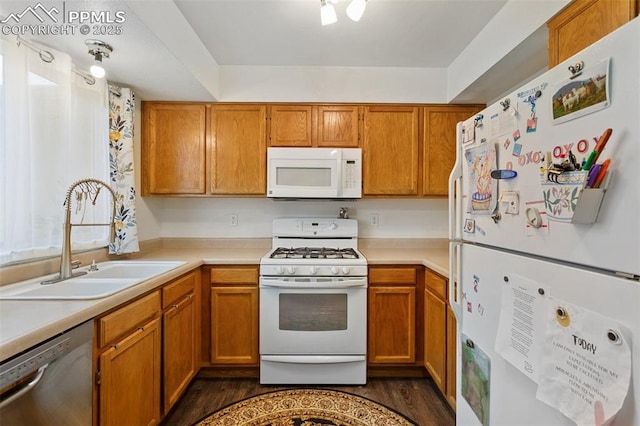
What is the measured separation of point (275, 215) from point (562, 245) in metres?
2.21

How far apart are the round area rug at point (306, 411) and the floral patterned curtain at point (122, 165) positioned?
52.5 inches

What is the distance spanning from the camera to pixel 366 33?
6.34 feet

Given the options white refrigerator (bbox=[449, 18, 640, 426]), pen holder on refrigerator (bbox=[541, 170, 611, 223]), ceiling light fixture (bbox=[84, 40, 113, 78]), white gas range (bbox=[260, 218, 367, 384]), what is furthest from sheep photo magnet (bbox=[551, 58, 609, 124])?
ceiling light fixture (bbox=[84, 40, 113, 78])

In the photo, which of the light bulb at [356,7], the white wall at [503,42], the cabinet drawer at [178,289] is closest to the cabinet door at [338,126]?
the white wall at [503,42]

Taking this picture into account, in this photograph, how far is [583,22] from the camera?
1142 millimetres

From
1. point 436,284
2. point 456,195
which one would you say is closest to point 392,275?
point 436,284

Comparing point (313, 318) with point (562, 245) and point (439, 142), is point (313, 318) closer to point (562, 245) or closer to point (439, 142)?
point (562, 245)

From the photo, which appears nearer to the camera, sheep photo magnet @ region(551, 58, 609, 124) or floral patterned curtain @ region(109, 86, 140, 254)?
sheep photo magnet @ region(551, 58, 609, 124)

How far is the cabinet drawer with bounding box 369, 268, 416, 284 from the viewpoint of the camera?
209 centimetres

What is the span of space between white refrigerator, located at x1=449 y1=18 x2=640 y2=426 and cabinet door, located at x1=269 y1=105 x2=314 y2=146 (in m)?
1.52

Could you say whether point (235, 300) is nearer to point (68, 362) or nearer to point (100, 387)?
point (100, 387)

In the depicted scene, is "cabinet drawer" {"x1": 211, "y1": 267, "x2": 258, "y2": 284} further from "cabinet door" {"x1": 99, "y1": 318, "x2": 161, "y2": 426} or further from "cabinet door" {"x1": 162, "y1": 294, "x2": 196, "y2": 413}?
"cabinet door" {"x1": 99, "y1": 318, "x2": 161, "y2": 426}

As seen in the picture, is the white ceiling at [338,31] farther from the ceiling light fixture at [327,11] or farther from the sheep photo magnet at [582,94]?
the sheep photo magnet at [582,94]

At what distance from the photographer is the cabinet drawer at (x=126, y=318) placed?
1.12 metres
